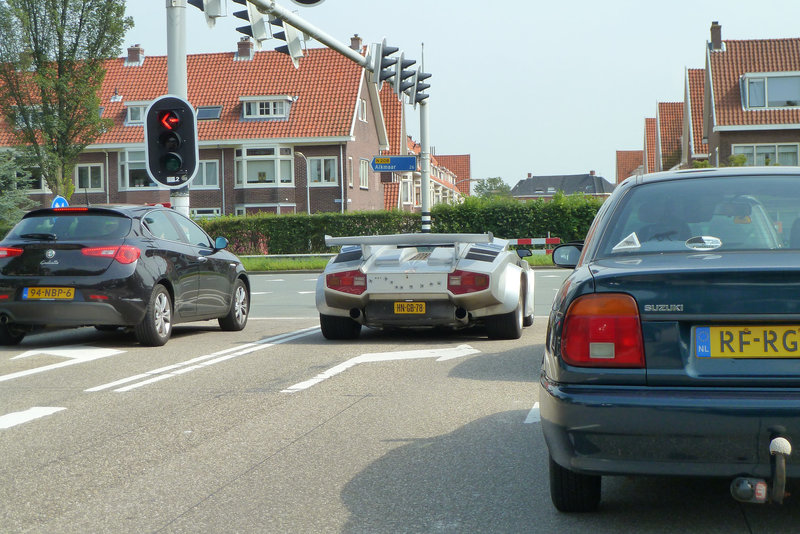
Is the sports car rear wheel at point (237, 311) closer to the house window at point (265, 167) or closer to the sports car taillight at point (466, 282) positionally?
the sports car taillight at point (466, 282)

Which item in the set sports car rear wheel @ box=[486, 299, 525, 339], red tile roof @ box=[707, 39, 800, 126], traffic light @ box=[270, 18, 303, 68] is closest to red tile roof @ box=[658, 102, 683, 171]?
red tile roof @ box=[707, 39, 800, 126]

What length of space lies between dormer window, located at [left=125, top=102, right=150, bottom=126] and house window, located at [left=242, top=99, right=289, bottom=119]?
556 cm

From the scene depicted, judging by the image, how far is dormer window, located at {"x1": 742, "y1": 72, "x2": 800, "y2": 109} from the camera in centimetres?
4781

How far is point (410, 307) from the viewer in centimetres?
1065

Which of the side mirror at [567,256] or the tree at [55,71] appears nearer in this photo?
the side mirror at [567,256]

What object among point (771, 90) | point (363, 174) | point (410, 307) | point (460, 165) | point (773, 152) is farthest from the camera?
point (460, 165)

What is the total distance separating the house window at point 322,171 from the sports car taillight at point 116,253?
41.1 metres

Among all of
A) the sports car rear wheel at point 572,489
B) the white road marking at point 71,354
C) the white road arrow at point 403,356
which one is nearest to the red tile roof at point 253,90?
the white road marking at point 71,354

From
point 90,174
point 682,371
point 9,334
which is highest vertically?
point 90,174

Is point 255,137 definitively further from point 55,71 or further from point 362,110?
point 55,71

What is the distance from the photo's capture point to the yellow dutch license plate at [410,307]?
1062cm

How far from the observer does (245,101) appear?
53.3 m

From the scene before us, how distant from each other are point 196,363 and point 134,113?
47.7 m

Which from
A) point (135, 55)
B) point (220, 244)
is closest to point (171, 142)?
point (220, 244)
